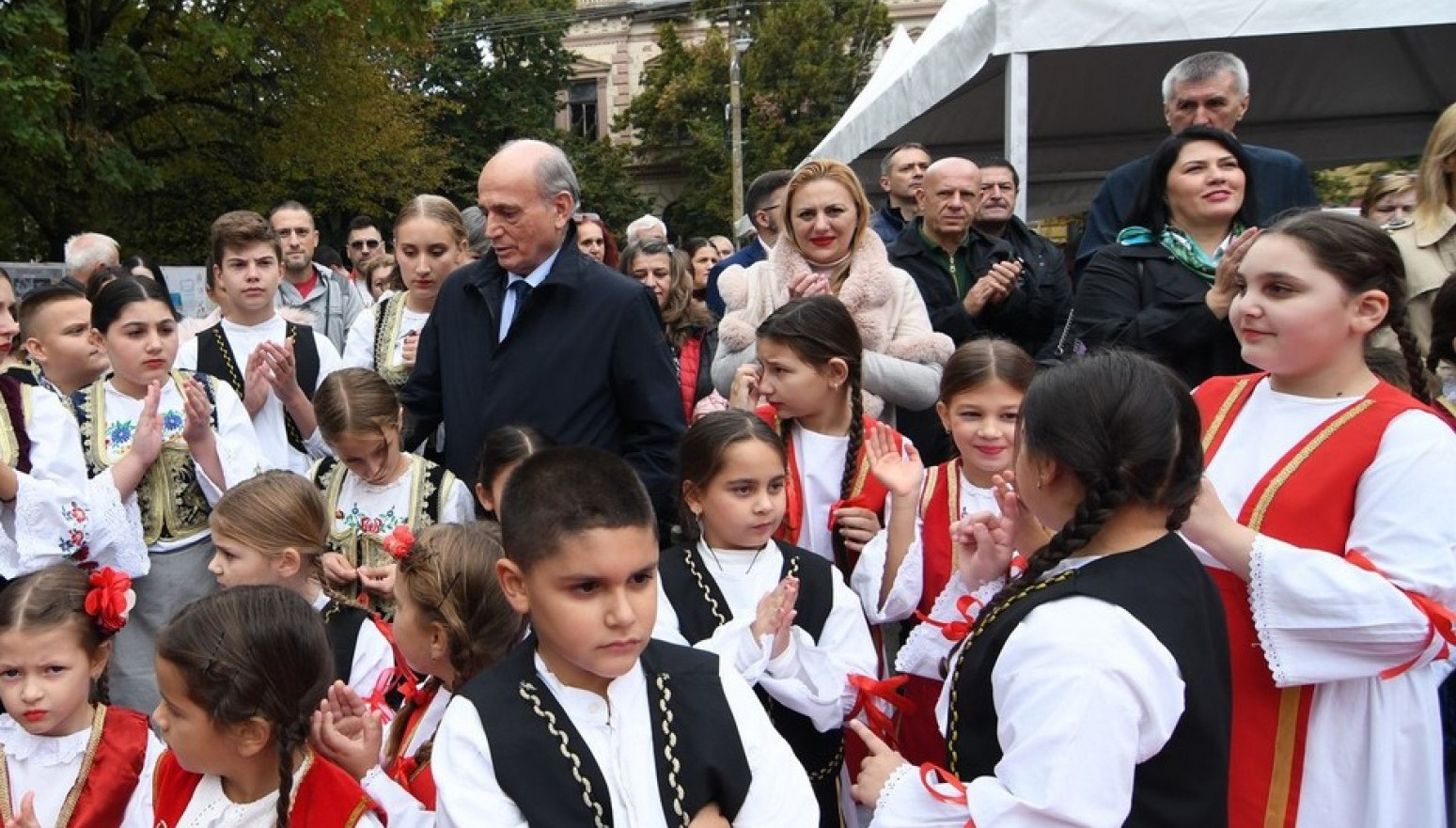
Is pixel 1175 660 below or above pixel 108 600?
above

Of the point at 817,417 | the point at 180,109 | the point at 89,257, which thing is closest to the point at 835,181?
the point at 817,417

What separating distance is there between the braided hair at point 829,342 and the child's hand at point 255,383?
189 centimetres

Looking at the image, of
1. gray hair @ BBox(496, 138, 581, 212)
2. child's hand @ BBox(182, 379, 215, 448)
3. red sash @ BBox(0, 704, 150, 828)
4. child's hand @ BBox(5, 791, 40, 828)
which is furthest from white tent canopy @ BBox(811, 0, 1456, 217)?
child's hand @ BBox(5, 791, 40, 828)

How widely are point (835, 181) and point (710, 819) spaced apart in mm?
2596

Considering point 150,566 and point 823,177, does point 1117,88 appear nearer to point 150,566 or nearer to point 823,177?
point 823,177

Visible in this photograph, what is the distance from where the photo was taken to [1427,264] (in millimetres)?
3395

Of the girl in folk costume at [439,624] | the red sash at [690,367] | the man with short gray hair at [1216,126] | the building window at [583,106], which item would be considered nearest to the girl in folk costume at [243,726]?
the girl in folk costume at [439,624]

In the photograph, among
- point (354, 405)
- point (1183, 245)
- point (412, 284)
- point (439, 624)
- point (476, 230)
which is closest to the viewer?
point (439, 624)

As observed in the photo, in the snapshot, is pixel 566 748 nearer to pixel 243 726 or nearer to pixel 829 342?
pixel 243 726

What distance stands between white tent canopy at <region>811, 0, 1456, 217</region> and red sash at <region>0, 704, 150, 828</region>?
4.06 metres

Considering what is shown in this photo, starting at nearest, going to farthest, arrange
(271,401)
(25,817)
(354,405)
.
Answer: (25,817)
(354,405)
(271,401)

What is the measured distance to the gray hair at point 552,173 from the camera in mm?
3607

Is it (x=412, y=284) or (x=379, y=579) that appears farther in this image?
(x=412, y=284)

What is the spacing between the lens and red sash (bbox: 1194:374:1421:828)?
91.6 inches
